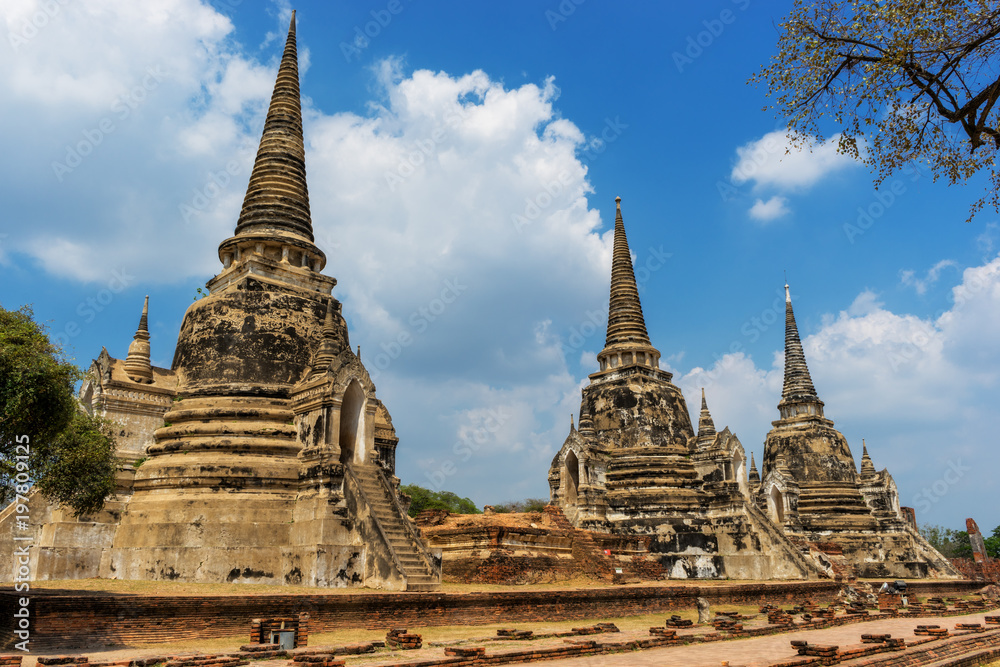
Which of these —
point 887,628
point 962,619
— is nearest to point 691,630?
point 887,628

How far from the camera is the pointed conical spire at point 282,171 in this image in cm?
2323

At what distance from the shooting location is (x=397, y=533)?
57.3ft

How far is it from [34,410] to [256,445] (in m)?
8.01

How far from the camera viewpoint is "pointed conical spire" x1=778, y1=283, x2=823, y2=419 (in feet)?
144

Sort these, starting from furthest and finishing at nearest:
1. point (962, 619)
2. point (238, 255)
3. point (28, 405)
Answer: point (238, 255), point (962, 619), point (28, 405)

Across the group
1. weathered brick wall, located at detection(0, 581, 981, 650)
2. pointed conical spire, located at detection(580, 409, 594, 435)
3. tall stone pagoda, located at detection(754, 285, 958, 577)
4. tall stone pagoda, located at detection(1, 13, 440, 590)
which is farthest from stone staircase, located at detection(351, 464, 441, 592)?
tall stone pagoda, located at detection(754, 285, 958, 577)

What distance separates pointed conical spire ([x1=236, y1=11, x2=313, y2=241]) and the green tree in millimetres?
11288

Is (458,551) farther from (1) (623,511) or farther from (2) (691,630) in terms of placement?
(1) (623,511)

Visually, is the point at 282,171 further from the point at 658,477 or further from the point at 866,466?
the point at 866,466

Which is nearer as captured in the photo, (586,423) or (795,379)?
(586,423)

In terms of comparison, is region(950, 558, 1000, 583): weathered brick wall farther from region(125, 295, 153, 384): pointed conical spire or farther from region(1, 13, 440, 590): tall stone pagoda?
region(125, 295, 153, 384): pointed conical spire

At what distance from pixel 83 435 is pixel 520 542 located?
39.0ft

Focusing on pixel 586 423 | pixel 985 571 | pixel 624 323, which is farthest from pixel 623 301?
pixel 985 571

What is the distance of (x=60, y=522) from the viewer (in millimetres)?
17562
